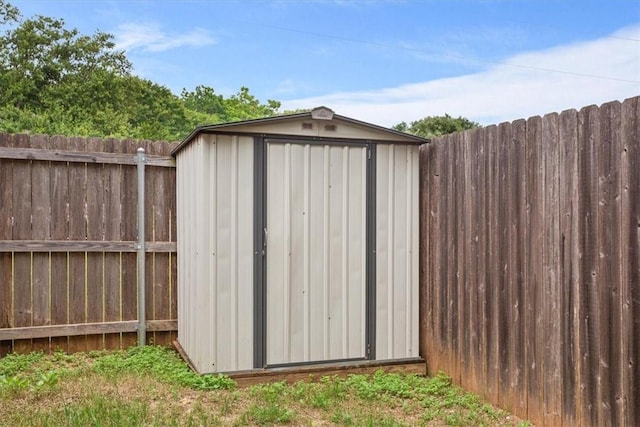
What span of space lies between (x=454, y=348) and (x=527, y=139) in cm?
179

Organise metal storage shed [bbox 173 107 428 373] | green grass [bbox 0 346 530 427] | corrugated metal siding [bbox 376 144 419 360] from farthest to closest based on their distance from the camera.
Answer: corrugated metal siding [bbox 376 144 419 360] → metal storage shed [bbox 173 107 428 373] → green grass [bbox 0 346 530 427]

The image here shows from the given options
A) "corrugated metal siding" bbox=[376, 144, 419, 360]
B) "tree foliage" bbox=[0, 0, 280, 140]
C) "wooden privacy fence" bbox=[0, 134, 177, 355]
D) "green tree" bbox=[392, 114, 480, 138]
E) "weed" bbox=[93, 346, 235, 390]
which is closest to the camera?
"weed" bbox=[93, 346, 235, 390]

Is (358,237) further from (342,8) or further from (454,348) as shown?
(342,8)

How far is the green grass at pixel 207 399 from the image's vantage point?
11.3ft

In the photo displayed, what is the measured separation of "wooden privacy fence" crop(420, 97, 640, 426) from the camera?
2949 mm

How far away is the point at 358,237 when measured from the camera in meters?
4.68

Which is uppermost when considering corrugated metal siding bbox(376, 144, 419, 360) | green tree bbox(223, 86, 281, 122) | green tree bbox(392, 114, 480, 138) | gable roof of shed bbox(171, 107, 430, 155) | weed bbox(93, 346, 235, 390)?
green tree bbox(223, 86, 281, 122)

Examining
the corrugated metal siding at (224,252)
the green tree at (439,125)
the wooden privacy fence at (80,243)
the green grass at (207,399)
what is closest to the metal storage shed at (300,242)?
the corrugated metal siding at (224,252)

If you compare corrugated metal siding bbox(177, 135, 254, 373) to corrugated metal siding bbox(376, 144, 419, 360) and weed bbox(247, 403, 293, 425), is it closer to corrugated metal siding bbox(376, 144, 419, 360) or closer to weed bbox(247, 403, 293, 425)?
weed bbox(247, 403, 293, 425)

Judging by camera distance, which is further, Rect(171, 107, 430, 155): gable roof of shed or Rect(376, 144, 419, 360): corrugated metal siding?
Rect(376, 144, 419, 360): corrugated metal siding

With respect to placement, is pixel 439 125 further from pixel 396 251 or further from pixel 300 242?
pixel 300 242

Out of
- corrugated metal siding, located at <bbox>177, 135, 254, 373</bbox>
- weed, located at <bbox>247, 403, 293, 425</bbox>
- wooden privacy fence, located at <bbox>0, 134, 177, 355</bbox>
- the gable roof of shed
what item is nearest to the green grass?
weed, located at <bbox>247, 403, 293, 425</bbox>

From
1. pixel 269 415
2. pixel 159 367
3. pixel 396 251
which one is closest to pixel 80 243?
pixel 159 367

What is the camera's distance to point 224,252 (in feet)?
14.2
